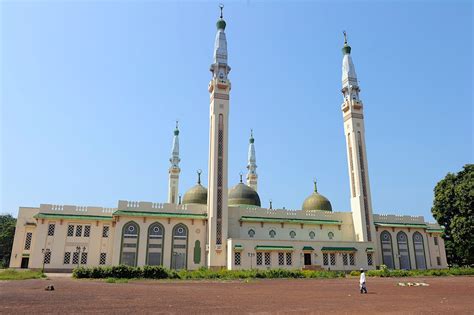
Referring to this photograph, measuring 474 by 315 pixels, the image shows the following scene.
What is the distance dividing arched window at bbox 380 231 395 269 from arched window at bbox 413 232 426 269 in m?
3.28

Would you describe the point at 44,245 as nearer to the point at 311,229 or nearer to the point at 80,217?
the point at 80,217

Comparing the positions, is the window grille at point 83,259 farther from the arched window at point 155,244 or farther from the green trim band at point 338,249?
the green trim band at point 338,249

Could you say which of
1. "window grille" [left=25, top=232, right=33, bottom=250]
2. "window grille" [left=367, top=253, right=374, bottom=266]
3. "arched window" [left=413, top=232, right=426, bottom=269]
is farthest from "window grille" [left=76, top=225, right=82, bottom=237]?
"arched window" [left=413, top=232, right=426, bottom=269]

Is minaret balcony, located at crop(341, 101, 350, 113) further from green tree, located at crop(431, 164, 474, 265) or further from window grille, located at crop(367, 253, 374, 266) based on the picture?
window grille, located at crop(367, 253, 374, 266)

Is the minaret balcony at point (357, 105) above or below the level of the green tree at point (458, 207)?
above

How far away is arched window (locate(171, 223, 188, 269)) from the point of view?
35.6 meters

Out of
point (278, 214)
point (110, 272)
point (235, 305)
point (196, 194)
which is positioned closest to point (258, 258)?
point (278, 214)

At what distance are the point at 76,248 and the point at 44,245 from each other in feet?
9.10

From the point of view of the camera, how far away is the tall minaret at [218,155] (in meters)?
35.4

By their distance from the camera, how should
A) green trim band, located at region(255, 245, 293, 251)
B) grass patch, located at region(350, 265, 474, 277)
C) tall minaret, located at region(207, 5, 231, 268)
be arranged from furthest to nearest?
tall minaret, located at region(207, 5, 231, 268), green trim band, located at region(255, 245, 293, 251), grass patch, located at region(350, 265, 474, 277)

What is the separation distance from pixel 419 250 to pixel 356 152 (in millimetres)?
13766

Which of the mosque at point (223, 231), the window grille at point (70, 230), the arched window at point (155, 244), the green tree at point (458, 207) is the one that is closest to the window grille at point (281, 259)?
the mosque at point (223, 231)

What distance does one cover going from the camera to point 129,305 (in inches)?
458

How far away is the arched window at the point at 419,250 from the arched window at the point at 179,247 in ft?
88.2
